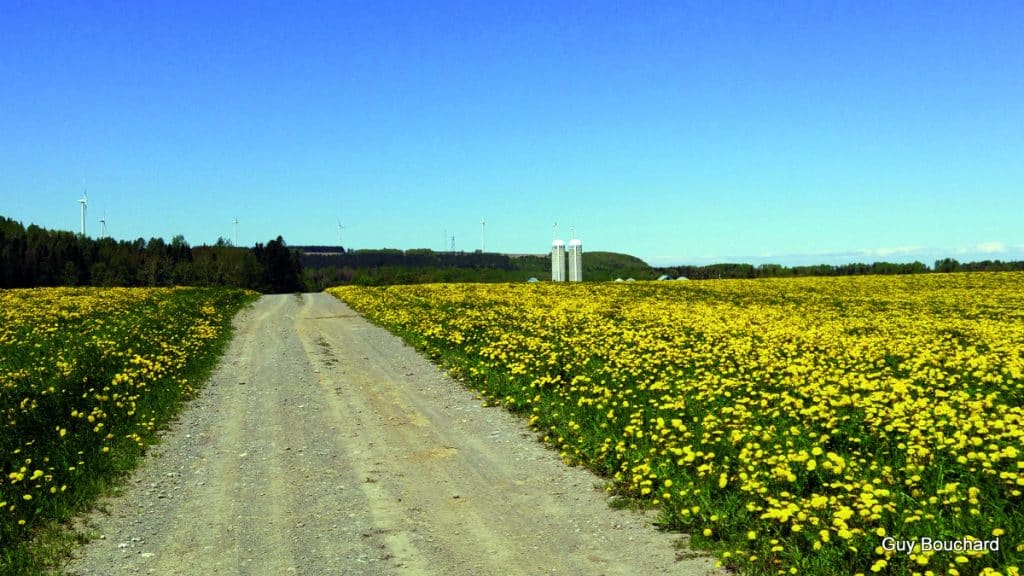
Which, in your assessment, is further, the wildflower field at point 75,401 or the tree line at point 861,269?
the tree line at point 861,269

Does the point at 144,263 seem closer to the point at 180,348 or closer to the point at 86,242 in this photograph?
the point at 86,242

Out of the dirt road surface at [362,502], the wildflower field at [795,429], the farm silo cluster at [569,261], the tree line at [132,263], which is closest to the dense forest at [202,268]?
the tree line at [132,263]

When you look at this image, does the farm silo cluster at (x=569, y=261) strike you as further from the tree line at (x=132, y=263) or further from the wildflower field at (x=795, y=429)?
Result: the wildflower field at (x=795, y=429)

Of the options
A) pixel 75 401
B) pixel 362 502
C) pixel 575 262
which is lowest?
pixel 362 502

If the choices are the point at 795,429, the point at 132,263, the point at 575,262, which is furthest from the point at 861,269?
the point at 132,263

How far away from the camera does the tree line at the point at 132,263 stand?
99.2 meters

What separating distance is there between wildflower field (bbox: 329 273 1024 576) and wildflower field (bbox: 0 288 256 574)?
647 centimetres

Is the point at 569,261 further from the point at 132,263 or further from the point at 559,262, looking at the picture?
the point at 132,263

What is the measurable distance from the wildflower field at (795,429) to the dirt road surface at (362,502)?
72 cm

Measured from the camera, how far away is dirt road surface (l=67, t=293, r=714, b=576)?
6.53 m

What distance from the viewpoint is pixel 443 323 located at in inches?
1068

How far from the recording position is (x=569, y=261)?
9831cm

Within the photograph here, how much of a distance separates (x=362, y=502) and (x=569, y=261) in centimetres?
9094

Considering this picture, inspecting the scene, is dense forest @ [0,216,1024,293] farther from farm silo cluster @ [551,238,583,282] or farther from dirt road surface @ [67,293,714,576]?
dirt road surface @ [67,293,714,576]
